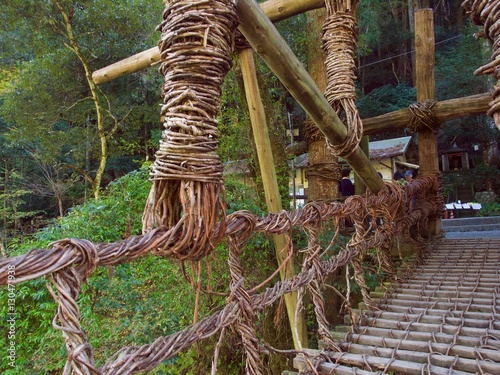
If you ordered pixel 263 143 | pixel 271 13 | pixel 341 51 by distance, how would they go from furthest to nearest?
pixel 263 143
pixel 271 13
pixel 341 51

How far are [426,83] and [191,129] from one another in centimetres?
371

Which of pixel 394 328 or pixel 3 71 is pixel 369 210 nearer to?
pixel 394 328

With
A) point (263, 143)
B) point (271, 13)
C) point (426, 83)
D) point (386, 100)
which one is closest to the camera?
point (271, 13)

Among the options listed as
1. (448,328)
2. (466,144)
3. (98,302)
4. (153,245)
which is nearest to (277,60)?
(153,245)

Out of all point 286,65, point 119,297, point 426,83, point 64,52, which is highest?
point 64,52

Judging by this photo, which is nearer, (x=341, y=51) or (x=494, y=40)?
(x=494, y=40)

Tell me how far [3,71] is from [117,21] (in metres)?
3.35

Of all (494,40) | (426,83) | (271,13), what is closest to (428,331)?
(494,40)

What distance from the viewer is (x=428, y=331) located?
1330 millimetres

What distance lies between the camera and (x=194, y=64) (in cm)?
70

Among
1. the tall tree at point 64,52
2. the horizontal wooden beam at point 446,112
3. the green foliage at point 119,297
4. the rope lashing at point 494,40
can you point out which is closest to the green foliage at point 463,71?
the horizontal wooden beam at point 446,112

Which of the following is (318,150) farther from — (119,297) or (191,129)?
(191,129)

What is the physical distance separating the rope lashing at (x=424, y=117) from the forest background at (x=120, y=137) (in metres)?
1.18

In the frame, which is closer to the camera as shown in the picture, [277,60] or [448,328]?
[448,328]
